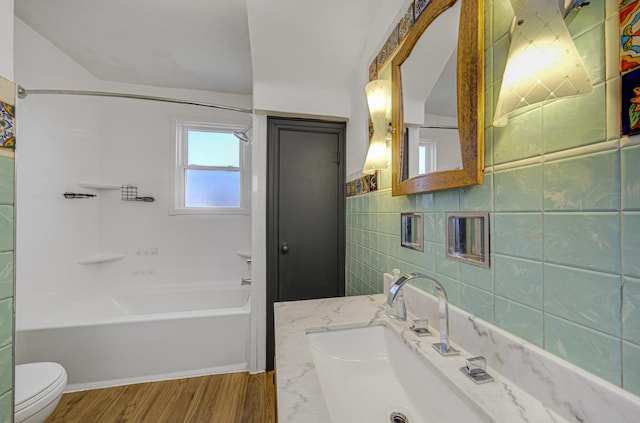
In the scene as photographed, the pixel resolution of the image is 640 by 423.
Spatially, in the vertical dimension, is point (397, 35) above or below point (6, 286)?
above

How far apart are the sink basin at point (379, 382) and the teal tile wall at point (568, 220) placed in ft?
0.78

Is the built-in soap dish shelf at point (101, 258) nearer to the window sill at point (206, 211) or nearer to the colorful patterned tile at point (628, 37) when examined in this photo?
the window sill at point (206, 211)

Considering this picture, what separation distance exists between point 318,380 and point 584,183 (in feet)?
2.40

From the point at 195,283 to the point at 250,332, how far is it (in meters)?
1.15

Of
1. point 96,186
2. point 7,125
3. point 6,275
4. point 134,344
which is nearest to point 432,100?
point 7,125

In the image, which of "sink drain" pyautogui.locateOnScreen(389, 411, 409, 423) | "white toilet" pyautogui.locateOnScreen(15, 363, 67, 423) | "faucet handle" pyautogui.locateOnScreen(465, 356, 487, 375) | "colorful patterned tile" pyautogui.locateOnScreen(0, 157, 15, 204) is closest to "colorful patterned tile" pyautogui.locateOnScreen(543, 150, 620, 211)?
"faucet handle" pyautogui.locateOnScreen(465, 356, 487, 375)

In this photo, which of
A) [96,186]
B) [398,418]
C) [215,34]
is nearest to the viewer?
[398,418]

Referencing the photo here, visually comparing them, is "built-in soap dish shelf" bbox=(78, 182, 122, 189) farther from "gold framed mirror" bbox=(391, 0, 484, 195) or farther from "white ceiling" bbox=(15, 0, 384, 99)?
"gold framed mirror" bbox=(391, 0, 484, 195)

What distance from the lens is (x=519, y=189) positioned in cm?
63

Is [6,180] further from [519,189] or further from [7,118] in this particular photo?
[519,189]

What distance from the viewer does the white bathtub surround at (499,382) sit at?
47cm

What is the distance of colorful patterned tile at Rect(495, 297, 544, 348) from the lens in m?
0.58

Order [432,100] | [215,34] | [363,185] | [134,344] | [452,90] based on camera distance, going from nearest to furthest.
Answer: [452,90] < [432,100] < [363,185] < [134,344] < [215,34]

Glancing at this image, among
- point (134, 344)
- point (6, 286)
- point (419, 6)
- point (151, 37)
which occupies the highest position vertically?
point (151, 37)
